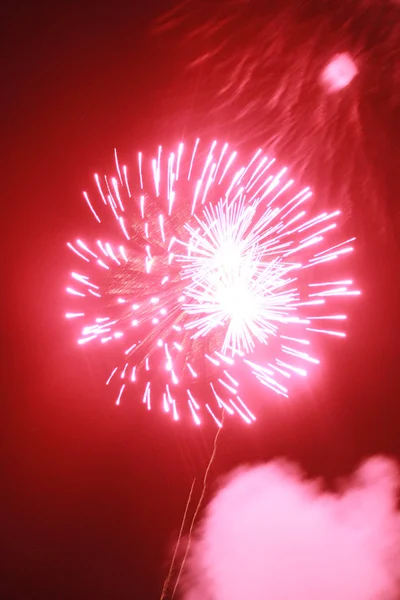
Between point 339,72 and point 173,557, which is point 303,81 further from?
point 173,557


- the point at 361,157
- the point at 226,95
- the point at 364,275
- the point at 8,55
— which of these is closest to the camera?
the point at 8,55

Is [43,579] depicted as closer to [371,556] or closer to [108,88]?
[371,556]

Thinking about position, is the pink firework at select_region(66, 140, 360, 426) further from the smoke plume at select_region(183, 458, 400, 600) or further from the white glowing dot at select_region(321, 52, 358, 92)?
the smoke plume at select_region(183, 458, 400, 600)

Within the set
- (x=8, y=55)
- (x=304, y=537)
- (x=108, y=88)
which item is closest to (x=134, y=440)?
(x=304, y=537)

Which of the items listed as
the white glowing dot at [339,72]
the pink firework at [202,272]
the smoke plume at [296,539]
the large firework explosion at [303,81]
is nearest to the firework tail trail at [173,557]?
the smoke plume at [296,539]

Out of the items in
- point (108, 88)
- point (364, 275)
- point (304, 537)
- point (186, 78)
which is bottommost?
point (304, 537)

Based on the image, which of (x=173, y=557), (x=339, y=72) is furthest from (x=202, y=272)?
(x=173, y=557)
